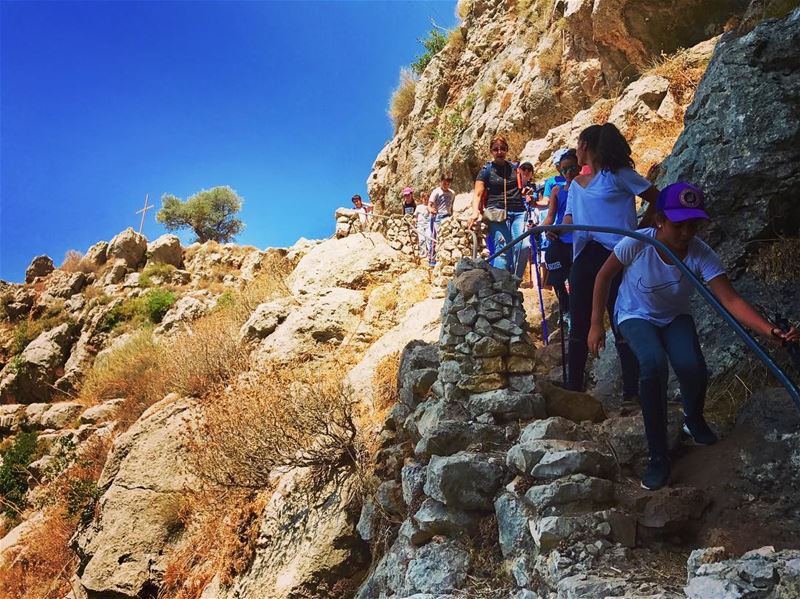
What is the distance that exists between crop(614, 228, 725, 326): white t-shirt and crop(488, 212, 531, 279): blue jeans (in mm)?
3278

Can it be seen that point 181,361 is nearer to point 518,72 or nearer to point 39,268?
point 518,72

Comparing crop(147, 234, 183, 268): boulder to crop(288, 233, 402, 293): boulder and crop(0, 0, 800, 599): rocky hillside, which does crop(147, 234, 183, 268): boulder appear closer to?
crop(0, 0, 800, 599): rocky hillside

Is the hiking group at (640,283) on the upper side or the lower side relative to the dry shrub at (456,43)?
lower

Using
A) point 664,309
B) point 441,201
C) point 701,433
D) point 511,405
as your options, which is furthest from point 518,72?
point 701,433

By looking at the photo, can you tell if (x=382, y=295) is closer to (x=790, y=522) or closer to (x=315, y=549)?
(x=315, y=549)

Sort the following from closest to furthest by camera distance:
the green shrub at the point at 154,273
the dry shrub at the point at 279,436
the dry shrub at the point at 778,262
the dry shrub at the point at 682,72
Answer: the dry shrub at the point at 778,262, the dry shrub at the point at 279,436, the dry shrub at the point at 682,72, the green shrub at the point at 154,273

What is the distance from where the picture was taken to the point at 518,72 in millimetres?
15625

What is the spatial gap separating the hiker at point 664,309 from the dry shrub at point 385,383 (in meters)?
3.66

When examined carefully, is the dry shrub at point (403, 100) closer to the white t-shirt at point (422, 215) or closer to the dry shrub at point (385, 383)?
the white t-shirt at point (422, 215)

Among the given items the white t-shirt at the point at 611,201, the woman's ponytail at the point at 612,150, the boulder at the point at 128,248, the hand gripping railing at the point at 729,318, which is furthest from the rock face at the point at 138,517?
the boulder at the point at 128,248

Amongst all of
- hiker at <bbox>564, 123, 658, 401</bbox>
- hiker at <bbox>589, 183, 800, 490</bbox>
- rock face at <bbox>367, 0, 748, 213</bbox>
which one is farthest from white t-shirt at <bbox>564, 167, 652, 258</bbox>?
rock face at <bbox>367, 0, 748, 213</bbox>

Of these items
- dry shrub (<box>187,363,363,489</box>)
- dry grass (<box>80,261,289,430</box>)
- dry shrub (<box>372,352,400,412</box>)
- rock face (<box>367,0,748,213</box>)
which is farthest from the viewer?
rock face (<box>367,0,748,213</box>)

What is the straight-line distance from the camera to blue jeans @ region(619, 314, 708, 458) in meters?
3.06

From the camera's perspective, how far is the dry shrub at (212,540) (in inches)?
239
